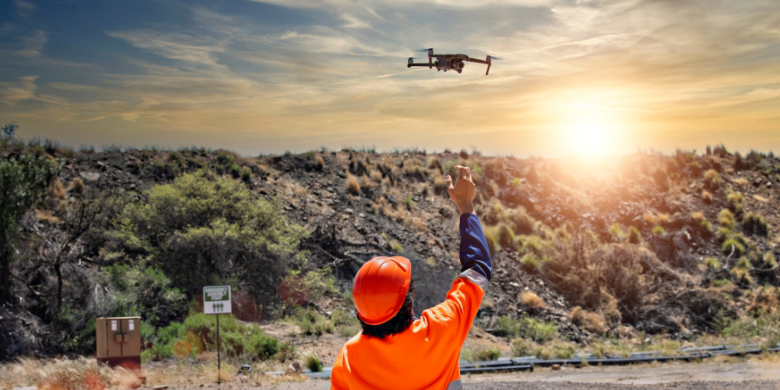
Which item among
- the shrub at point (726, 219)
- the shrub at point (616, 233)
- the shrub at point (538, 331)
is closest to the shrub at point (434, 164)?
the shrub at point (616, 233)

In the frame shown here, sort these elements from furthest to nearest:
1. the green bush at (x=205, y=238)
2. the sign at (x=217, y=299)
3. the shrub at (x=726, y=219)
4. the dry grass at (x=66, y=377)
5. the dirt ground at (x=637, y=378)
Result: the shrub at (x=726, y=219)
the green bush at (x=205, y=238)
the sign at (x=217, y=299)
the dirt ground at (x=637, y=378)
the dry grass at (x=66, y=377)

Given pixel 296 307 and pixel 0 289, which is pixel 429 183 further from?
pixel 0 289

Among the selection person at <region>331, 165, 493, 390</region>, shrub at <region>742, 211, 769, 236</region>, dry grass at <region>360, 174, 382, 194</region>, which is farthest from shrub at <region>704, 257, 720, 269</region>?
person at <region>331, 165, 493, 390</region>

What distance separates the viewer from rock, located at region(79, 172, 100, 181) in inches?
877

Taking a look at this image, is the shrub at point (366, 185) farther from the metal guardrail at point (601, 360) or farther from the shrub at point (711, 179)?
the shrub at point (711, 179)

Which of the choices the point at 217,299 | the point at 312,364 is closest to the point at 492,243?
the point at 312,364

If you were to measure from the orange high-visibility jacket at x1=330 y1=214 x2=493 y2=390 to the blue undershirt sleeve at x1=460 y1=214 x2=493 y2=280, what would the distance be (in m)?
0.08

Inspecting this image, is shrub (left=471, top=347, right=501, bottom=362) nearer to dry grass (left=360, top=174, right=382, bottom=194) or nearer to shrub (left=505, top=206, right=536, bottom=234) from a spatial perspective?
shrub (left=505, top=206, right=536, bottom=234)

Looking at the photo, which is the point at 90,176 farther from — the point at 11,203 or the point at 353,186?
the point at 353,186

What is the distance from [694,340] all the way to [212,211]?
1817 cm

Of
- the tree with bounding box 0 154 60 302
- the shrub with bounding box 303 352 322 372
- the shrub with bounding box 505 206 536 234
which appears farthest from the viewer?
the shrub with bounding box 505 206 536 234

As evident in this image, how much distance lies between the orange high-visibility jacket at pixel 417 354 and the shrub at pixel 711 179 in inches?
1403

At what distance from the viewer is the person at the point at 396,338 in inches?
73.1

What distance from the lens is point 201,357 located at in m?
12.1
